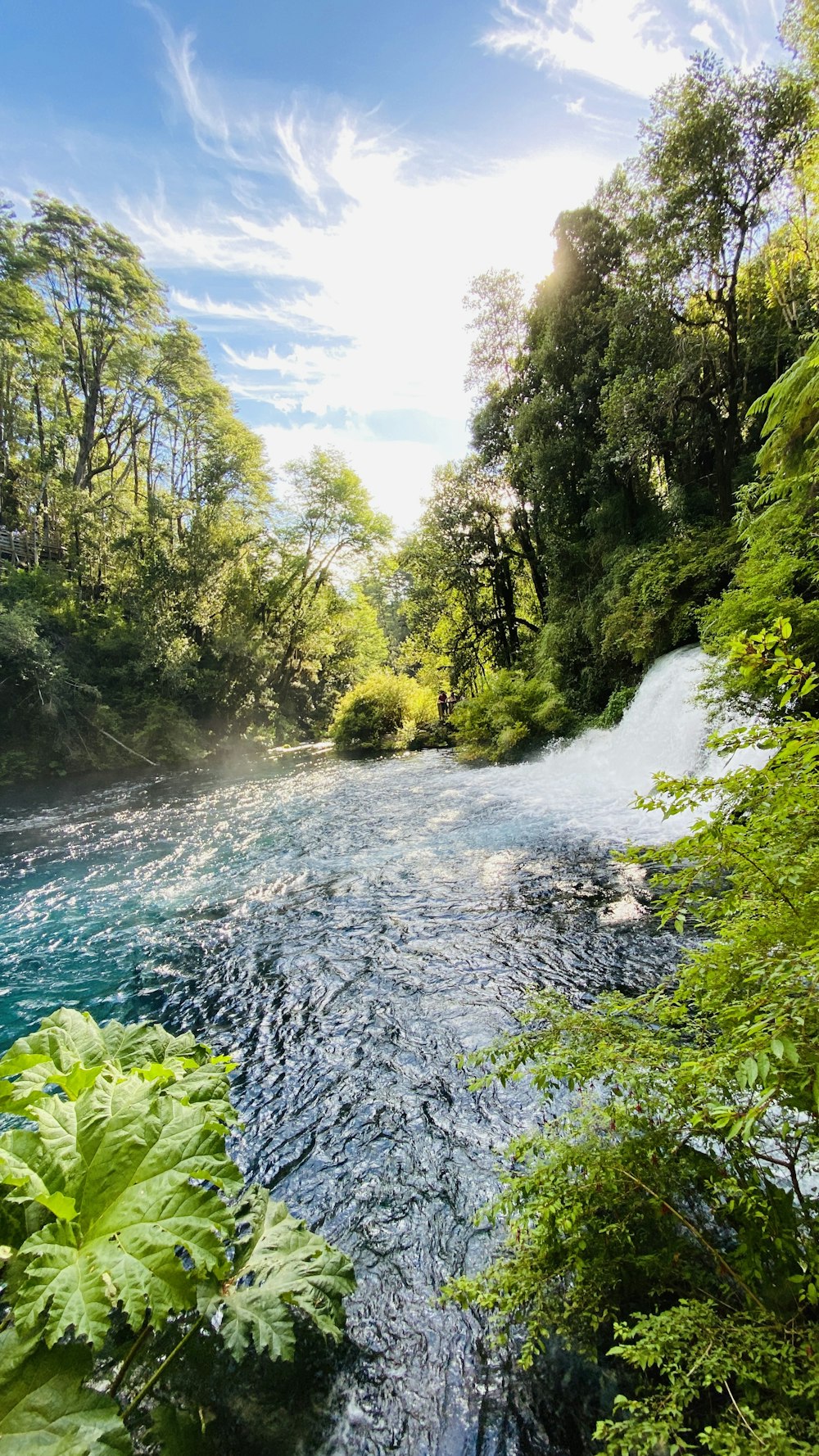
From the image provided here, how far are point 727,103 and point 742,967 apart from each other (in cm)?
1661

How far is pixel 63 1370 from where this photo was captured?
1.24m

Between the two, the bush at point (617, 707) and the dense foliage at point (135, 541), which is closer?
the bush at point (617, 707)

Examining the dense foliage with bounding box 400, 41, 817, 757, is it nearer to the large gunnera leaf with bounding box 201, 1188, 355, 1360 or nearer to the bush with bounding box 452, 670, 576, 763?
the bush with bounding box 452, 670, 576, 763

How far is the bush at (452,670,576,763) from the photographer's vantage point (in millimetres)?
15234

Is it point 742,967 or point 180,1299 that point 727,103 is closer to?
point 742,967

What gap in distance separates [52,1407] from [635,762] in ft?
36.7

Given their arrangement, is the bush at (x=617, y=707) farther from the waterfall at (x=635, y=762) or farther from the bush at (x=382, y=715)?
the bush at (x=382, y=715)

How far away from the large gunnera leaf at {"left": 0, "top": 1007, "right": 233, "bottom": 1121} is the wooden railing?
2434 cm

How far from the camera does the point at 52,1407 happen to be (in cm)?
119

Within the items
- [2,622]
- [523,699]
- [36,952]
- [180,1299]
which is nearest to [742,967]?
[180,1299]

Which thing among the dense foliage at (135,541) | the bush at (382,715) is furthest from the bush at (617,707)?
the dense foliage at (135,541)

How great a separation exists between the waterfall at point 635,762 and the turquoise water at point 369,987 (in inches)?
26.2

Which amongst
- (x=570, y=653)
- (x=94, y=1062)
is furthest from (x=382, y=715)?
(x=94, y=1062)

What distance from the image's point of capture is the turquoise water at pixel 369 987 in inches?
79.0
